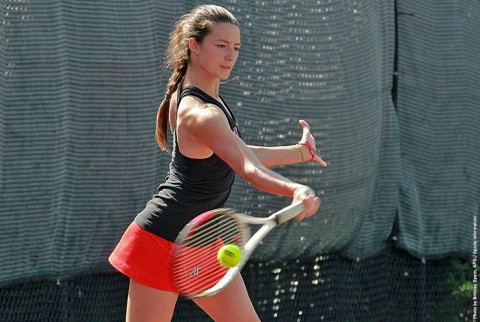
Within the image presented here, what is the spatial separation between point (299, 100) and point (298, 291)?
1.14 m

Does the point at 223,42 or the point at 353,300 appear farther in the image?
the point at 353,300

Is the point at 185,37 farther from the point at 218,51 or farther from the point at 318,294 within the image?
the point at 318,294

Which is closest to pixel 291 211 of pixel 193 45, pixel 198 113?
pixel 198 113

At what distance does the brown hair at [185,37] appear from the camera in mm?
3988

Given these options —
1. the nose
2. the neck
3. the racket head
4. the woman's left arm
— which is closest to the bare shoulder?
the neck

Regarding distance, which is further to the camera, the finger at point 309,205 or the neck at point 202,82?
the neck at point 202,82

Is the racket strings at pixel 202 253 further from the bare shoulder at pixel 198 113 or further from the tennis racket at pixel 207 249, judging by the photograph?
the bare shoulder at pixel 198 113

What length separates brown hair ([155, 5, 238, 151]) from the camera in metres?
3.99

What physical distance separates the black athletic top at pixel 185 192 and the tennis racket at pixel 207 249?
24 cm

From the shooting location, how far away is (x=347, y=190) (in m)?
6.02

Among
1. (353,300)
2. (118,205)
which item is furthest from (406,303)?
(118,205)

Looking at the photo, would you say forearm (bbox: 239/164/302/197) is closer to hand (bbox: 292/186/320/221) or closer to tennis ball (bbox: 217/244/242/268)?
hand (bbox: 292/186/320/221)

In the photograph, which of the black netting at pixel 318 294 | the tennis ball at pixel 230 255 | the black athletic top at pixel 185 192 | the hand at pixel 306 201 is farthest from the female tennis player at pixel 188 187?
the black netting at pixel 318 294

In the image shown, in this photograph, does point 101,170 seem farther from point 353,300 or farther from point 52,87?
point 353,300
